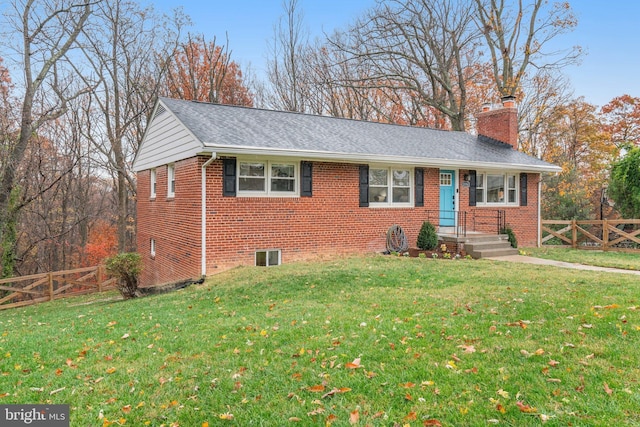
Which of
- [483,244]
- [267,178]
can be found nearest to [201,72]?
→ [267,178]

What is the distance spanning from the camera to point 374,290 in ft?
24.7

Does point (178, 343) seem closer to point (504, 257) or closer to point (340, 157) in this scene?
point (340, 157)

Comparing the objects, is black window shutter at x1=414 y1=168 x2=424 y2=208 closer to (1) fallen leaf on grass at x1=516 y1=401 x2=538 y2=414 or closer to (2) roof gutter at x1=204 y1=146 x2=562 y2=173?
(2) roof gutter at x1=204 y1=146 x2=562 y2=173

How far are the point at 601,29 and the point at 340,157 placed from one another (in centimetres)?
1774

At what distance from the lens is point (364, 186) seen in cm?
1222

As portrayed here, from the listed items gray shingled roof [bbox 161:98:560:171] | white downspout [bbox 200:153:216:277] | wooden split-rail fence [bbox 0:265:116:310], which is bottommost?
wooden split-rail fence [bbox 0:265:116:310]

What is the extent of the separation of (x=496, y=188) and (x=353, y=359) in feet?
41.1

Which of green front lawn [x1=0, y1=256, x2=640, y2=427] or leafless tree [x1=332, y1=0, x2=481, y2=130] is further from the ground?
leafless tree [x1=332, y1=0, x2=481, y2=130]

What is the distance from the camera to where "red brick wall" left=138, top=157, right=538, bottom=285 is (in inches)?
405

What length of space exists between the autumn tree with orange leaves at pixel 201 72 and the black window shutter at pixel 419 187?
15.9 m

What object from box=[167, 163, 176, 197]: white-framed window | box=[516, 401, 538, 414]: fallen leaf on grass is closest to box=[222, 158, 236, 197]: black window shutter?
box=[167, 163, 176, 197]: white-framed window

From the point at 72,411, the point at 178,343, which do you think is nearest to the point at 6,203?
the point at 178,343

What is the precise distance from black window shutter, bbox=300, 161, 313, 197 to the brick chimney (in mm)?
10101

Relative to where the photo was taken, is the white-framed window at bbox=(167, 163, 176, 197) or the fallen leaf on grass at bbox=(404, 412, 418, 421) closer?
the fallen leaf on grass at bbox=(404, 412, 418, 421)
